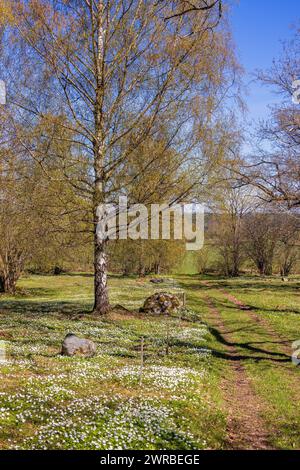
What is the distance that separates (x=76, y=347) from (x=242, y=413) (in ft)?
21.2

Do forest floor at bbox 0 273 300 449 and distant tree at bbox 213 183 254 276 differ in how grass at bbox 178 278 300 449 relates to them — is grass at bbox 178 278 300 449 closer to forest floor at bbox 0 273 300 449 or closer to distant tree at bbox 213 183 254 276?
forest floor at bbox 0 273 300 449

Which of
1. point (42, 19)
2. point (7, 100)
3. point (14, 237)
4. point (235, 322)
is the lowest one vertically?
point (235, 322)

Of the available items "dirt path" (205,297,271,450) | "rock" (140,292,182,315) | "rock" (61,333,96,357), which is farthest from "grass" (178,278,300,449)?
"rock" (61,333,96,357)

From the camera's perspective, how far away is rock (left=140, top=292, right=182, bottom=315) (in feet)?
90.3

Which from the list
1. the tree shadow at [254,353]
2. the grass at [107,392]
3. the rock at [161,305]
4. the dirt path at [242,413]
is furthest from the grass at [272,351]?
the rock at [161,305]

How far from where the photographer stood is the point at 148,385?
12773 millimetres

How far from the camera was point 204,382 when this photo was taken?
45.2 ft

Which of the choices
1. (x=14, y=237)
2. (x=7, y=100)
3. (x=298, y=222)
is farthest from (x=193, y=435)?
(x=14, y=237)

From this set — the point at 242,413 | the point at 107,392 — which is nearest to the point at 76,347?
the point at 107,392

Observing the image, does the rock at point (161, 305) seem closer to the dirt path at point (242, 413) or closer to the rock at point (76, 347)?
the dirt path at point (242, 413)

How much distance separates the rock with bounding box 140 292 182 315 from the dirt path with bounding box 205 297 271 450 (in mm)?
9948

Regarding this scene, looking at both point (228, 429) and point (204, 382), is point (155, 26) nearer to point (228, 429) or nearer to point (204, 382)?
point (204, 382)

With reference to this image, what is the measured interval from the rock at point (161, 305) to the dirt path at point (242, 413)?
9.95 meters

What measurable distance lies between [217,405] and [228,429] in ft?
4.80
